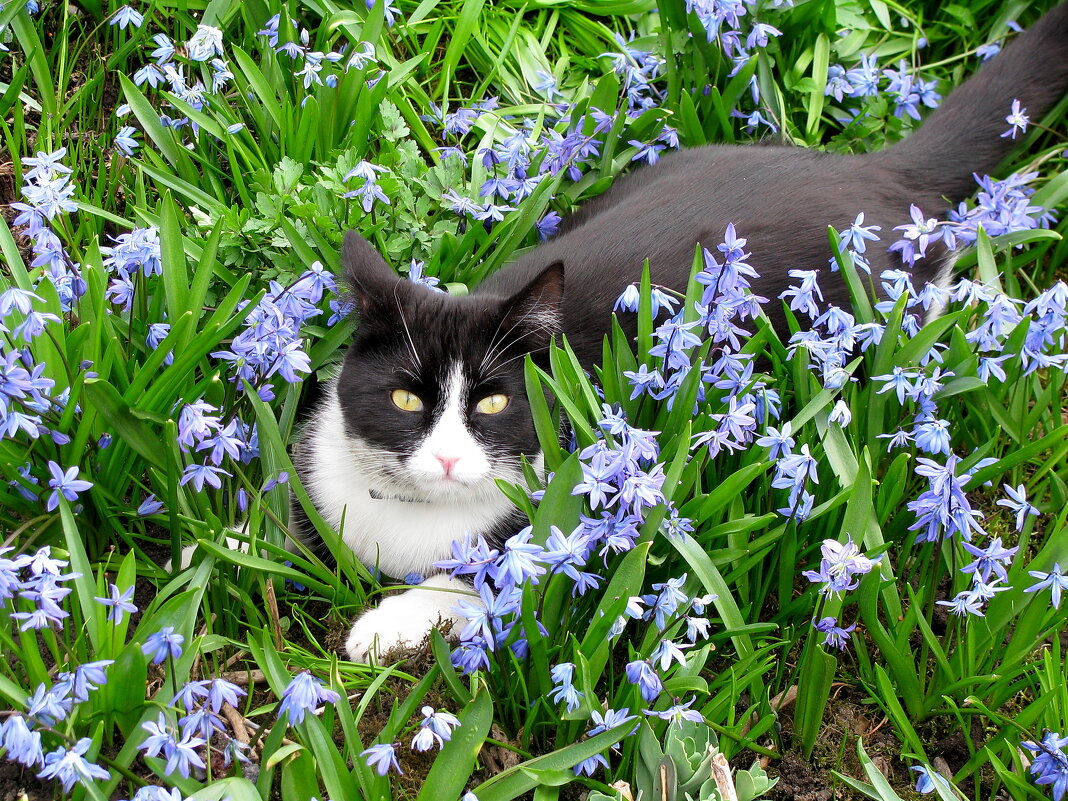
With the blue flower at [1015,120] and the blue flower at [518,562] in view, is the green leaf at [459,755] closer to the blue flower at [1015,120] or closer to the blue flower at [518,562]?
the blue flower at [518,562]

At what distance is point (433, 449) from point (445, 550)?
415 mm

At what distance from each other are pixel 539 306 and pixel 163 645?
1.31 meters

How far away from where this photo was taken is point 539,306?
287 centimetres

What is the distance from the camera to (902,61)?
15.8 feet

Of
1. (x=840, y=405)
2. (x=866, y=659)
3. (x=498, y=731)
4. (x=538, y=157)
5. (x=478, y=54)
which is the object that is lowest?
(x=866, y=659)

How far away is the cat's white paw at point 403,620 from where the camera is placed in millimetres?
2832

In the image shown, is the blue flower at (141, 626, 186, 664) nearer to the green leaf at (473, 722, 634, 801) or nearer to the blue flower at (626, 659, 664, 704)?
the green leaf at (473, 722, 634, 801)

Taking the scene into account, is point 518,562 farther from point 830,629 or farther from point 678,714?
point 830,629

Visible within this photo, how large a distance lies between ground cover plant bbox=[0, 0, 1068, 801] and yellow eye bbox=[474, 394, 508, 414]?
0.57 ft

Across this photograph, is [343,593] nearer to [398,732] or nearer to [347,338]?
[398,732]

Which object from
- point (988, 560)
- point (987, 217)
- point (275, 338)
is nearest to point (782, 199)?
point (987, 217)

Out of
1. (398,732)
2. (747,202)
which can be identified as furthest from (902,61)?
(398,732)

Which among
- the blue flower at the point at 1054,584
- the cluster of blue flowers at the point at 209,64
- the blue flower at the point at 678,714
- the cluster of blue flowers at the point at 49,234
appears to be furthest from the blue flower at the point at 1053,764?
the cluster of blue flowers at the point at 209,64

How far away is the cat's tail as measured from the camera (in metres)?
4.02
